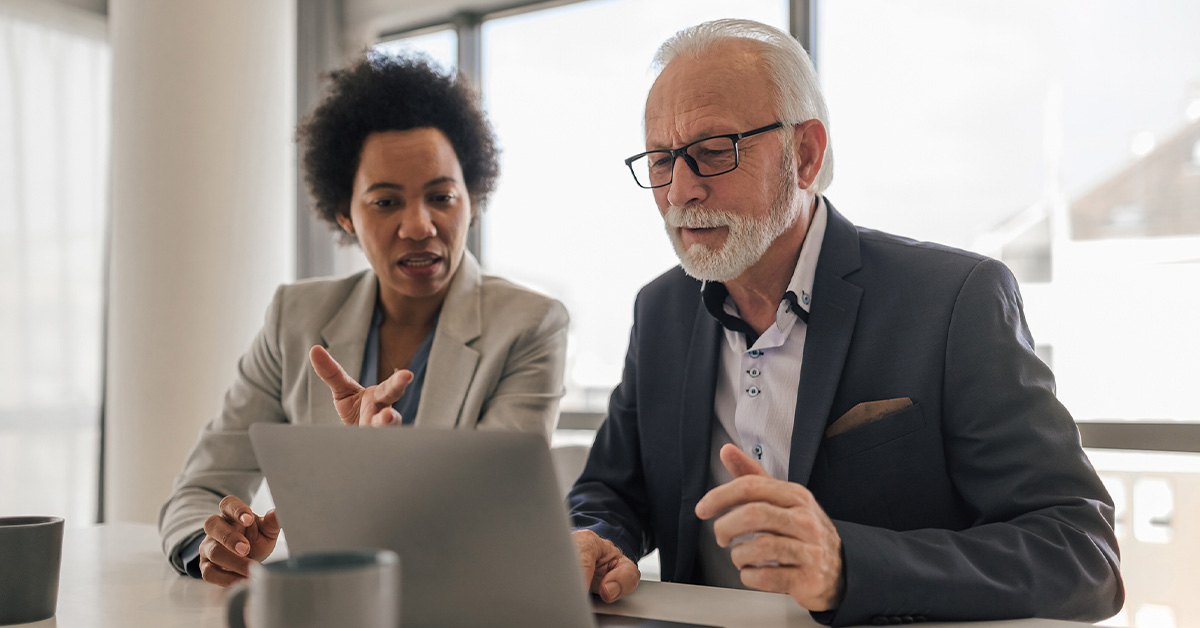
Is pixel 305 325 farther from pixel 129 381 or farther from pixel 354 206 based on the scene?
pixel 129 381

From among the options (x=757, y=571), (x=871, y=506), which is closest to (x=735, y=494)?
(x=757, y=571)

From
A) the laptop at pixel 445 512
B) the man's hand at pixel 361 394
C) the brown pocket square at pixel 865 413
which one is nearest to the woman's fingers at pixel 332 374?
the man's hand at pixel 361 394

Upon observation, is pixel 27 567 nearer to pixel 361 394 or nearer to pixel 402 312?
pixel 361 394

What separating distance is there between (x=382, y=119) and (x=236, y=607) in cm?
151

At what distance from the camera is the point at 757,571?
2.97 feet

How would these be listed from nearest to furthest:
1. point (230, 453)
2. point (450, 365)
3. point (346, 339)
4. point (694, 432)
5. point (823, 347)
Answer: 1. point (823, 347)
2. point (694, 432)
3. point (230, 453)
4. point (450, 365)
5. point (346, 339)

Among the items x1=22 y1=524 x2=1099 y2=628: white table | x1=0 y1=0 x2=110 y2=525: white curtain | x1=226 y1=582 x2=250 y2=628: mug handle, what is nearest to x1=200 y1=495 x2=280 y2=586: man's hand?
x1=22 y1=524 x2=1099 y2=628: white table

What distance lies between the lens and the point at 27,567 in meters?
0.96

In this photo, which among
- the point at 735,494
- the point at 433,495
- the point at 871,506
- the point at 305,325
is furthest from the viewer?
the point at 305,325

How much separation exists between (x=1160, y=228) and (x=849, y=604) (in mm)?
2365

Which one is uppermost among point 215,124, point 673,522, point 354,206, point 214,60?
point 214,60

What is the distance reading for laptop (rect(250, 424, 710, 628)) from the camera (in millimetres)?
732

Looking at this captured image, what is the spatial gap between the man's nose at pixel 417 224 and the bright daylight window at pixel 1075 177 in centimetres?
191

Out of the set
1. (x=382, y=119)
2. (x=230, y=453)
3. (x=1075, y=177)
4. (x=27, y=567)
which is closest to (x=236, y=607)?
(x=27, y=567)
